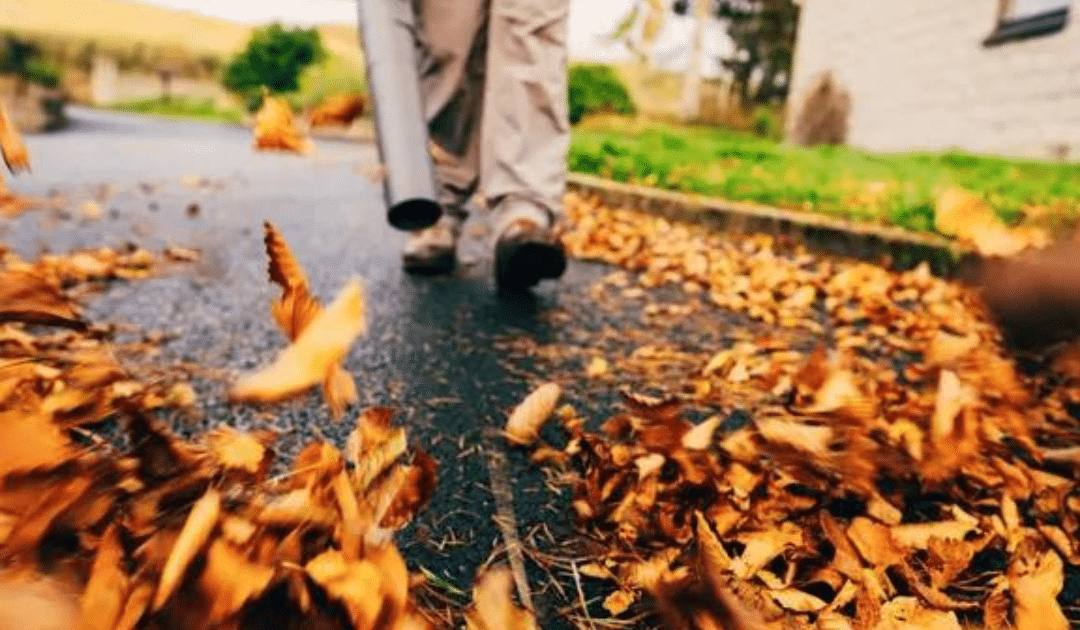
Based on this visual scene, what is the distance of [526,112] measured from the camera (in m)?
2.56

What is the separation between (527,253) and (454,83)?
0.90 meters

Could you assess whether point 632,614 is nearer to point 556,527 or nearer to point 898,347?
point 556,527

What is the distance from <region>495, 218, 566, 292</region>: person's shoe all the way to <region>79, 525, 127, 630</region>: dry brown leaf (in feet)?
5.38

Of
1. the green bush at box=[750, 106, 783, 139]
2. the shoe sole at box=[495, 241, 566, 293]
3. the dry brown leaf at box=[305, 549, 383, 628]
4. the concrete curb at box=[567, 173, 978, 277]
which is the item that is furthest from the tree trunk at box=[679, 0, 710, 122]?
the dry brown leaf at box=[305, 549, 383, 628]

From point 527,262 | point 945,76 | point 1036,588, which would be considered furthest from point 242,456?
point 945,76

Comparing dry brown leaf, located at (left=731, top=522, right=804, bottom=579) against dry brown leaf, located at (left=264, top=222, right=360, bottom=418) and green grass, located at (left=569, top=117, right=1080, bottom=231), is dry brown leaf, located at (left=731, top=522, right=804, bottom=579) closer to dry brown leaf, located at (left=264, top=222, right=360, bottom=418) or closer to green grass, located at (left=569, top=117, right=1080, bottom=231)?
dry brown leaf, located at (left=264, top=222, right=360, bottom=418)

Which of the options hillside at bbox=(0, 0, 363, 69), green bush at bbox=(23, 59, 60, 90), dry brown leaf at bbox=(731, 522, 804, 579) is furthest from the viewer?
hillside at bbox=(0, 0, 363, 69)

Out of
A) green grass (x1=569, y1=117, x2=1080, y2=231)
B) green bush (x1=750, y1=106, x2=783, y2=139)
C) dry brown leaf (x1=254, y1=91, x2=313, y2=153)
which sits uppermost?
dry brown leaf (x1=254, y1=91, x2=313, y2=153)

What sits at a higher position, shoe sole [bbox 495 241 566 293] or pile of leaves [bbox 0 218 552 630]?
pile of leaves [bbox 0 218 552 630]

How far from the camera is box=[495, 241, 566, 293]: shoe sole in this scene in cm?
225

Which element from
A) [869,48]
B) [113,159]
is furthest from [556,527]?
[869,48]

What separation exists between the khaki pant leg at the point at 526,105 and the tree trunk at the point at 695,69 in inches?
811

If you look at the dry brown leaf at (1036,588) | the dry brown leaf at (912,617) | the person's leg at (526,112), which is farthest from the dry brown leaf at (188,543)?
the person's leg at (526,112)

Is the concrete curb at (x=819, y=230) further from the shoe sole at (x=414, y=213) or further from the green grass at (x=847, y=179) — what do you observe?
the shoe sole at (x=414, y=213)
